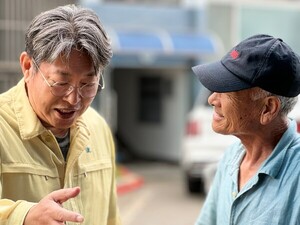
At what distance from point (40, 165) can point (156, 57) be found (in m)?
13.1

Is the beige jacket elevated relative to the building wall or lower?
elevated

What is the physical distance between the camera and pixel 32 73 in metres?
2.55

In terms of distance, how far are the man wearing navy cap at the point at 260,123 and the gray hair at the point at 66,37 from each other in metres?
0.43

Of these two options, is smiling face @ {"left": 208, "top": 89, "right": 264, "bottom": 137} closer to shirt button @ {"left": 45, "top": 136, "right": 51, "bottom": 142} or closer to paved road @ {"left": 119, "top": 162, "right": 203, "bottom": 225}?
shirt button @ {"left": 45, "top": 136, "right": 51, "bottom": 142}

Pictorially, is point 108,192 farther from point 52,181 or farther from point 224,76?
point 224,76

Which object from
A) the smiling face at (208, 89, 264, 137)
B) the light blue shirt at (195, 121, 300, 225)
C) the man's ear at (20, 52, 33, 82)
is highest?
the man's ear at (20, 52, 33, 82)

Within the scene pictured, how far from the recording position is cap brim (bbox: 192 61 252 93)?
Result: 2572mm

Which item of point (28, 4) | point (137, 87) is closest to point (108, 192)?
point (28, 4)

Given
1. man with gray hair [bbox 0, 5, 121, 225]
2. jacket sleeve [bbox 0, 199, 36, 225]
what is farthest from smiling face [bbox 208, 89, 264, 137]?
jacket sleeve [bbox 0, 199, 36, 225]

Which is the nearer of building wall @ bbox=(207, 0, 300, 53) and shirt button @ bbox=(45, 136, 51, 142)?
shirt button @ bbox=(45, 136, 51, 142)

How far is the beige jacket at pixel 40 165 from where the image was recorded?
249 cm

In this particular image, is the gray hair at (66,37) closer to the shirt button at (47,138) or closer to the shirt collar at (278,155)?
the shirt button at (47,138)

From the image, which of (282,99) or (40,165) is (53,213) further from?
(282,99)

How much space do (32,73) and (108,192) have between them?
655mm
